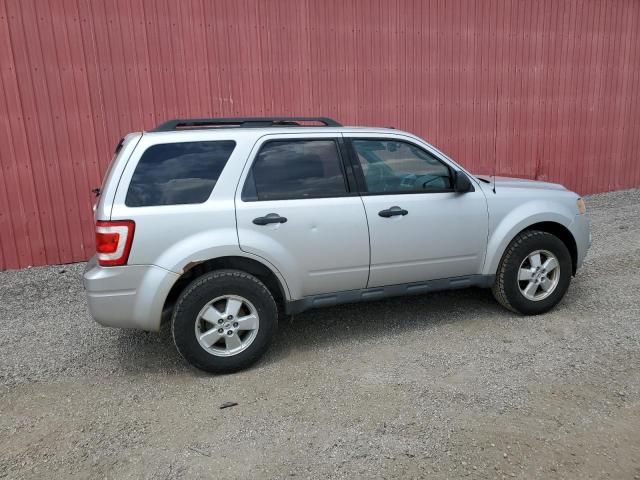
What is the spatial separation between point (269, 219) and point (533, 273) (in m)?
2.43

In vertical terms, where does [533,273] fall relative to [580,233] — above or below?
below

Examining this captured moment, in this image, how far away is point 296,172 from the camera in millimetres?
4020

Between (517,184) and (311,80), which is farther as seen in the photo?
(311,80)

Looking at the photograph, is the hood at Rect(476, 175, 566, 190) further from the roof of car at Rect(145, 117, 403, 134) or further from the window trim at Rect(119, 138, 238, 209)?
the window trim at Rect(119, 138, 238, 209)

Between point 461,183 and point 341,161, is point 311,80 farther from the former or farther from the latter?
point 461,183

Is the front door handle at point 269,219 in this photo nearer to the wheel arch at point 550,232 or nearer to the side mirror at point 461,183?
the side mirror at point 461,183

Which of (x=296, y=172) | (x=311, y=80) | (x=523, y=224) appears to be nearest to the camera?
(x=296, y=172)

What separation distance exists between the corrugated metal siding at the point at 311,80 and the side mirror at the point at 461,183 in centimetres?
363

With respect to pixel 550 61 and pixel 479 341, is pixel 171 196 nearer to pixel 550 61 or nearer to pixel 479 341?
pixel 479 341

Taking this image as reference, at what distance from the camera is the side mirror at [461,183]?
4.34 m

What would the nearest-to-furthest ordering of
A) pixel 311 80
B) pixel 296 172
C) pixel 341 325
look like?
pixel 296 172, pixel 341 325, pixel 311 80

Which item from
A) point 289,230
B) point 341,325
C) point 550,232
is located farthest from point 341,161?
point 550,232

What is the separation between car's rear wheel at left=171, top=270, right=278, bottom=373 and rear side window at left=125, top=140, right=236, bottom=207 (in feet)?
1.99

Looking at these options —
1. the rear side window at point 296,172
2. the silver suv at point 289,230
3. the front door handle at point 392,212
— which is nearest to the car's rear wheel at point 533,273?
the silver suv at point 289,230
